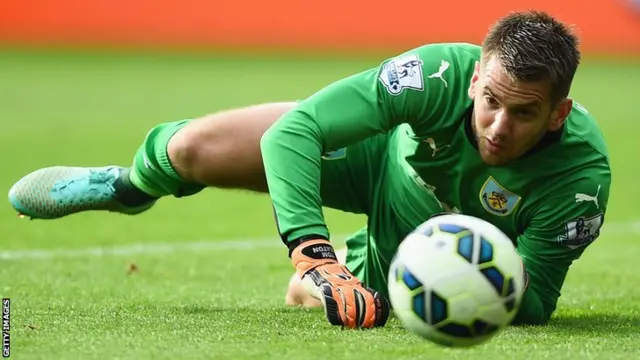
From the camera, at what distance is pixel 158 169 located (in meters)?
4.88

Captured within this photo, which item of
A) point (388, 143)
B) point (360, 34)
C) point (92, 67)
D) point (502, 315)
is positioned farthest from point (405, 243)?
point (360, 34)

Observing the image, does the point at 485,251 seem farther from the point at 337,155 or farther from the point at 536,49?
the point at 337,155

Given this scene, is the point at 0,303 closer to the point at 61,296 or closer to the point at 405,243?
the point at 61,296

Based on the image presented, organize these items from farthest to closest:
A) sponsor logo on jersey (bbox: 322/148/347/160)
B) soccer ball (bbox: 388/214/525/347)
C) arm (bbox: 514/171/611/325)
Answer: sponsor logo on jersey (bbox: 322/148/347/160) → arm (bbox: 514/171/611/325) → soccer ball (bbox: 388/214/525/347)

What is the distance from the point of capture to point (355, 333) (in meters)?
3.87

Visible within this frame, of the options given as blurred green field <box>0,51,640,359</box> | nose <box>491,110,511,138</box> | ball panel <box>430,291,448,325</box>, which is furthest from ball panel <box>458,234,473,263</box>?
nose <box>491,110,511,138</box>

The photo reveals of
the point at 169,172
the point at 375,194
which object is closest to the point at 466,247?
the point at 375,194

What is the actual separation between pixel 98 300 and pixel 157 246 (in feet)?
7.20

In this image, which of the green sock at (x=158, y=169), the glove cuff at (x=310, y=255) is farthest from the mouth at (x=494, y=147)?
the green sock at (x=158, y=169)

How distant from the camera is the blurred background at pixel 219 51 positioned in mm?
15023

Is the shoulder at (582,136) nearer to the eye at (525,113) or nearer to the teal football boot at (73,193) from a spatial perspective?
the eye at (525,113)

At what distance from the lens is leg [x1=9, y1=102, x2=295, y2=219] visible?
15.3 ft

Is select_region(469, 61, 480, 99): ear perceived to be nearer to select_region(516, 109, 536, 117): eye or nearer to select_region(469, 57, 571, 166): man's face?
select_region(469, 57, 571, 166): man's face

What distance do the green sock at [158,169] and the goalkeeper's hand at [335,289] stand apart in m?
1.02
